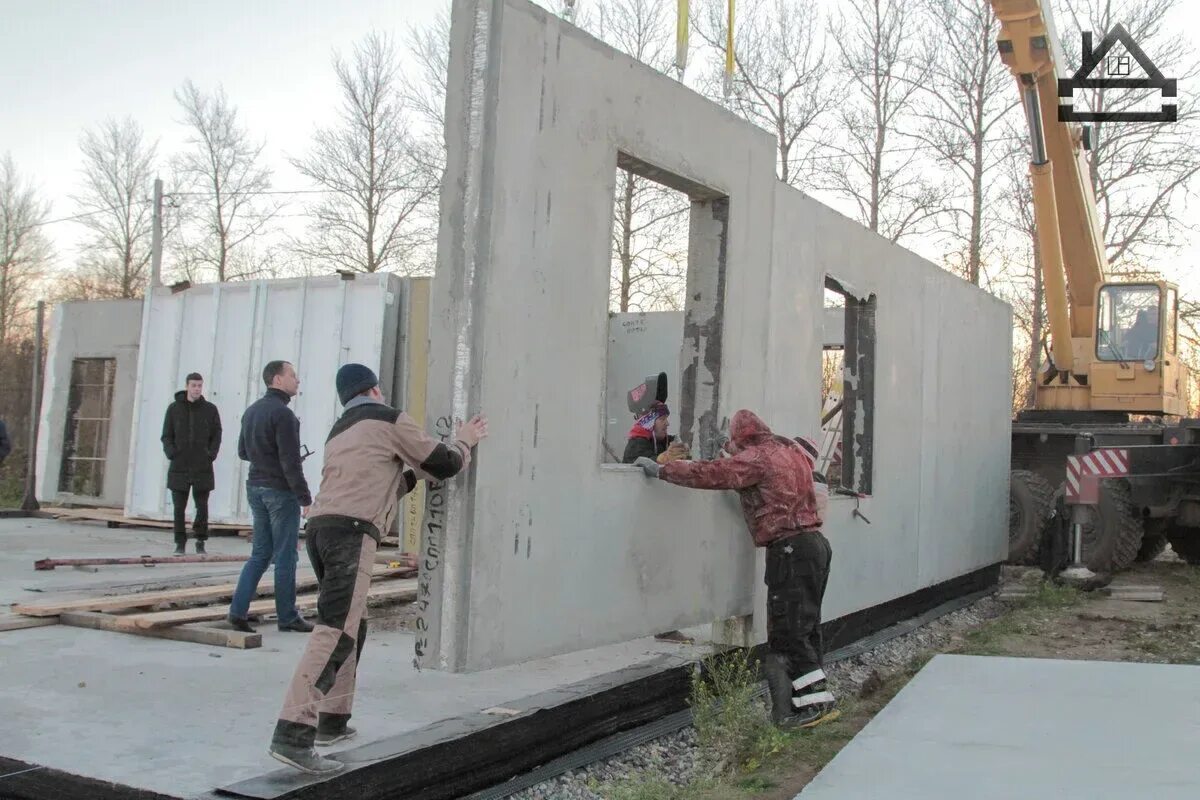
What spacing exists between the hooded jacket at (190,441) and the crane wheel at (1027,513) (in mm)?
8198

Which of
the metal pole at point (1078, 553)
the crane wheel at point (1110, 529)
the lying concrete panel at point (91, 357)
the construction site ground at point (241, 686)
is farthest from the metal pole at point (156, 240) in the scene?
the crane wheel at point (1110, 529)

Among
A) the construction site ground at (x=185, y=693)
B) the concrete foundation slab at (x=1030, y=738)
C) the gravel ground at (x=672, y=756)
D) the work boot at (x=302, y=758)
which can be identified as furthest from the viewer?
the gravel ground at (x=672, y=756)

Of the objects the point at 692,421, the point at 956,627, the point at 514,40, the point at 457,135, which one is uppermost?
the point at 514,40

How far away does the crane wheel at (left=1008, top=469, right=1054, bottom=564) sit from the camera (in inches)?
468

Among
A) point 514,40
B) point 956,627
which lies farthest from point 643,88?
point 956,627

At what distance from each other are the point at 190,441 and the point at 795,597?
616 centimetres

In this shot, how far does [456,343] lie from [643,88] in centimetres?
162

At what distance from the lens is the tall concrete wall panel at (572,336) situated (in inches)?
161

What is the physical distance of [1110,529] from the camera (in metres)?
11.1

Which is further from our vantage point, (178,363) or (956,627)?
(178,363)

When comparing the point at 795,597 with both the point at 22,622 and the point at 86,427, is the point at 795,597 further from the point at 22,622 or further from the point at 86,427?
the point at 86,427

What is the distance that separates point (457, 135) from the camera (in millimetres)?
4125

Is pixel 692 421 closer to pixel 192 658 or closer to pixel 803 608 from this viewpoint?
pixel 803 608

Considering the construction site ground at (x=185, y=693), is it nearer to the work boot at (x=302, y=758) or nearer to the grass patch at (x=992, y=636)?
the work boot at (x=302, y=758)
